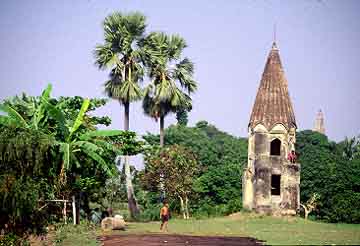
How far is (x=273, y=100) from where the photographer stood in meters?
31.1

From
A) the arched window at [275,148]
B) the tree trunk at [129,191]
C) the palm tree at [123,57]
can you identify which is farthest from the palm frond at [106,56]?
the arched window at [275,148]

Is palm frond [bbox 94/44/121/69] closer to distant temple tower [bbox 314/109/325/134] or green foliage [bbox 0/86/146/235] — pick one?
green foliage [bbox 0/86/146/235]

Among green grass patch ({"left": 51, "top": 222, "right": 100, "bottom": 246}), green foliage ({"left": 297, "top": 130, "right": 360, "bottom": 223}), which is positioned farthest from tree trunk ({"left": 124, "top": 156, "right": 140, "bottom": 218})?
green foliage ({"left": 297, "top": 130, "right": 360, "bottom": 223})

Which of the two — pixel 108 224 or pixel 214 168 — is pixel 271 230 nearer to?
pixel 108 224

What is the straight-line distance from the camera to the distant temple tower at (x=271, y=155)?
2998cm

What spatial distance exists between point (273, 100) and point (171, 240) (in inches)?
549

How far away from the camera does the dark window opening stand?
31453 mm

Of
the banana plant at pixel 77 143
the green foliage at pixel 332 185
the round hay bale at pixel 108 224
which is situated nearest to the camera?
the banana plant at pixel 77 143

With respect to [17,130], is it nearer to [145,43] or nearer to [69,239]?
[69,239]

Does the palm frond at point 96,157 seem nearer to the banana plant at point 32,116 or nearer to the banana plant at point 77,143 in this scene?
the banana plant at point 77,143

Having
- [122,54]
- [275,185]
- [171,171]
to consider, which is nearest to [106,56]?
[122,54]

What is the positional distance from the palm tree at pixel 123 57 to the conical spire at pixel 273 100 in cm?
647

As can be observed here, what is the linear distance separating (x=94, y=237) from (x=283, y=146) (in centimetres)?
1341

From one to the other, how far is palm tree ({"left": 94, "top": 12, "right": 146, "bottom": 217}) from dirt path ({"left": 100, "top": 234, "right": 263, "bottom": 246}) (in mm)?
12492
